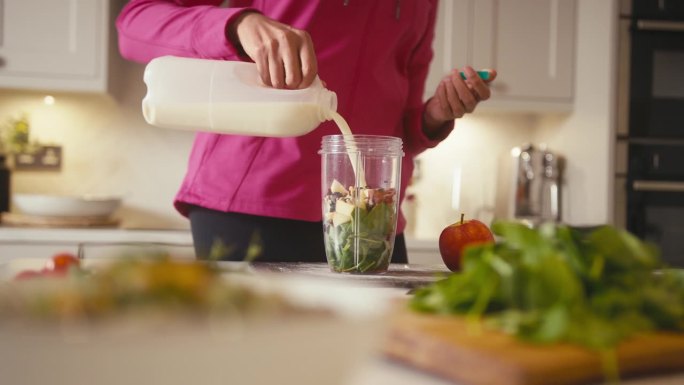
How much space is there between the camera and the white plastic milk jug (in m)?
0.91

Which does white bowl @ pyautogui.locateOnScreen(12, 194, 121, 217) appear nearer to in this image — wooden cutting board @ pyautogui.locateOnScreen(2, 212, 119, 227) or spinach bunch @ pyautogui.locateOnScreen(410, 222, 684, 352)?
wooden cutting board @ pyautogui.locateOnScreen(2, 212, 119, 227)

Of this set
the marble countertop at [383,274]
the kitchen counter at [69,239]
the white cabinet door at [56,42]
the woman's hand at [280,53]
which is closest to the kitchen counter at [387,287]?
the marble countertop at [383,274]

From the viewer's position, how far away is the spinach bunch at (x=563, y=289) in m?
0.46

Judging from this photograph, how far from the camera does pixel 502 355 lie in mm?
423

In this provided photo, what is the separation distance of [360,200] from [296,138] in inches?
8.6

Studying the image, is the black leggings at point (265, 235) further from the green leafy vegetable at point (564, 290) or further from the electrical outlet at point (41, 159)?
the electrical outlet at point (41, 159)

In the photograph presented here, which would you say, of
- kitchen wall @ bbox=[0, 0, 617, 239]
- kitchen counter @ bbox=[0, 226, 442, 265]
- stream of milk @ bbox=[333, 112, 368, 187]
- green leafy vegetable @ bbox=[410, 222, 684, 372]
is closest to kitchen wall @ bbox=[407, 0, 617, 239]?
kitchen wall @ bbox=[0, 0, 617, 239]

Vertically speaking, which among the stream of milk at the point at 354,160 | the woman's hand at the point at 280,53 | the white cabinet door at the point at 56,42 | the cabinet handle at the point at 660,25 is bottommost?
the stream of milk at the point at 354,160

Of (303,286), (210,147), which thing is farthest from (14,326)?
(210,147)

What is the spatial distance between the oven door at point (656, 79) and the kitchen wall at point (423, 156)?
88 mm

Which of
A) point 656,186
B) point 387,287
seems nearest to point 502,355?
point 387,287

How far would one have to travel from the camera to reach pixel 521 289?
0.49 meters

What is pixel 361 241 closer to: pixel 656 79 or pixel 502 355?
pixel 502 355

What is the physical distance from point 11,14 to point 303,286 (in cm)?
214
